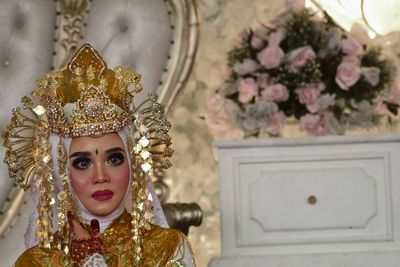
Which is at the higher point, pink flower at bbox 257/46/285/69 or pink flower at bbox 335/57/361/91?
pink flower at bbox 257/46/285/69

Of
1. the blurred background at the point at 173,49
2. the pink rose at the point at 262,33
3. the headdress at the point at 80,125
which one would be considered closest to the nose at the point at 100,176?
the headdress at the point at 80,125

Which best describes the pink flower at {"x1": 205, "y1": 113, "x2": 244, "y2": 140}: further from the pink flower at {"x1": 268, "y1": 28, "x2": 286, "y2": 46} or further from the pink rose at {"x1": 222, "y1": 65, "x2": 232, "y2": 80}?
the pink flower at {"x1": 268, "y1": 28, "x2": 286, "y2": 46}

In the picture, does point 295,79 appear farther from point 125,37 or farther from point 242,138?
point 125,37

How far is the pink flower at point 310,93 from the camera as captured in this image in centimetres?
519

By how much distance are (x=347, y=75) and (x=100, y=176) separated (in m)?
1.68

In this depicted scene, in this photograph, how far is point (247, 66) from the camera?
5.27 metres

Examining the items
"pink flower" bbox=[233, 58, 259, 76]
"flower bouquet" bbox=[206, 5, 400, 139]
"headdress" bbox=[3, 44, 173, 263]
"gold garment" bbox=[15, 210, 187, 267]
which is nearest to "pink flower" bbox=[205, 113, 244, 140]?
"flower bouquet" bbox=[206, 5, 400, 139]

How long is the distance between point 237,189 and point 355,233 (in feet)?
1.75

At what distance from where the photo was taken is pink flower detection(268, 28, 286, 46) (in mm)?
5270

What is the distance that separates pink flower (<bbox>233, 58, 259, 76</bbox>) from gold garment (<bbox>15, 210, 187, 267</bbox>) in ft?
4.85

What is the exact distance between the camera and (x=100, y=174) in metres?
3.90

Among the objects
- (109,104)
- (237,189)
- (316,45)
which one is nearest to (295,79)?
(316,45)

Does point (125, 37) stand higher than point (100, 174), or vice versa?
point (125, 37)

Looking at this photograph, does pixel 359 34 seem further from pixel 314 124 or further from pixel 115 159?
pixel 115 159
